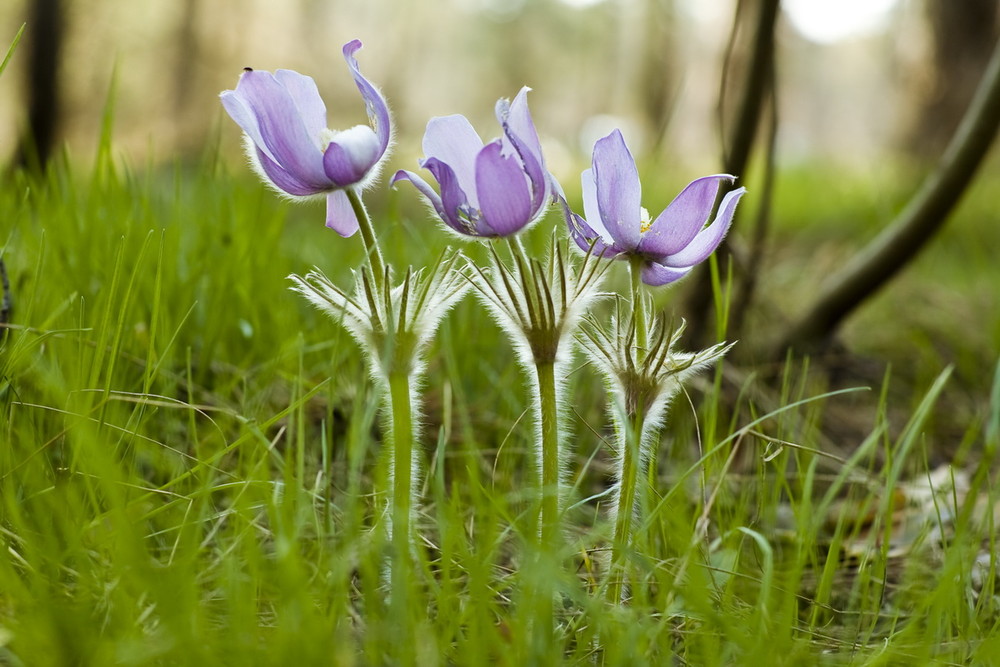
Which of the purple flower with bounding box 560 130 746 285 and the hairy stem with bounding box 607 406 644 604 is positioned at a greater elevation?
the purple flower with bounding box 560 130 746 285

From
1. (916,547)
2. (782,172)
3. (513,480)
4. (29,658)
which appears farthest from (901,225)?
(782,172)

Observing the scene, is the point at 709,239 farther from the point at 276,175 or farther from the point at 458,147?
the point at 276,175

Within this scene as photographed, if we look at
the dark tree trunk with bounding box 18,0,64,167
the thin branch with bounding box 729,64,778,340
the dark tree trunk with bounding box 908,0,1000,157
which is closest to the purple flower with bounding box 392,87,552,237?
the thin branch with bounding box 729,64,778,340

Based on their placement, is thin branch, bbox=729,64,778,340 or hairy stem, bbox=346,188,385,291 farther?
thin branch, bbox=729,64,778,340

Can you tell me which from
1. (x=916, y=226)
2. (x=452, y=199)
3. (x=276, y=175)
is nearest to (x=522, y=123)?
(x=452, y=199)

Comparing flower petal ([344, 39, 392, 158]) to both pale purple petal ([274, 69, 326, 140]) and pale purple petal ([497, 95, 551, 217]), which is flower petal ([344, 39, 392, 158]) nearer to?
pale purple petal ([274, 69, 326, 140])

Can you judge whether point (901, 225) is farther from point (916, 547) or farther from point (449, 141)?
point (449, 141)
